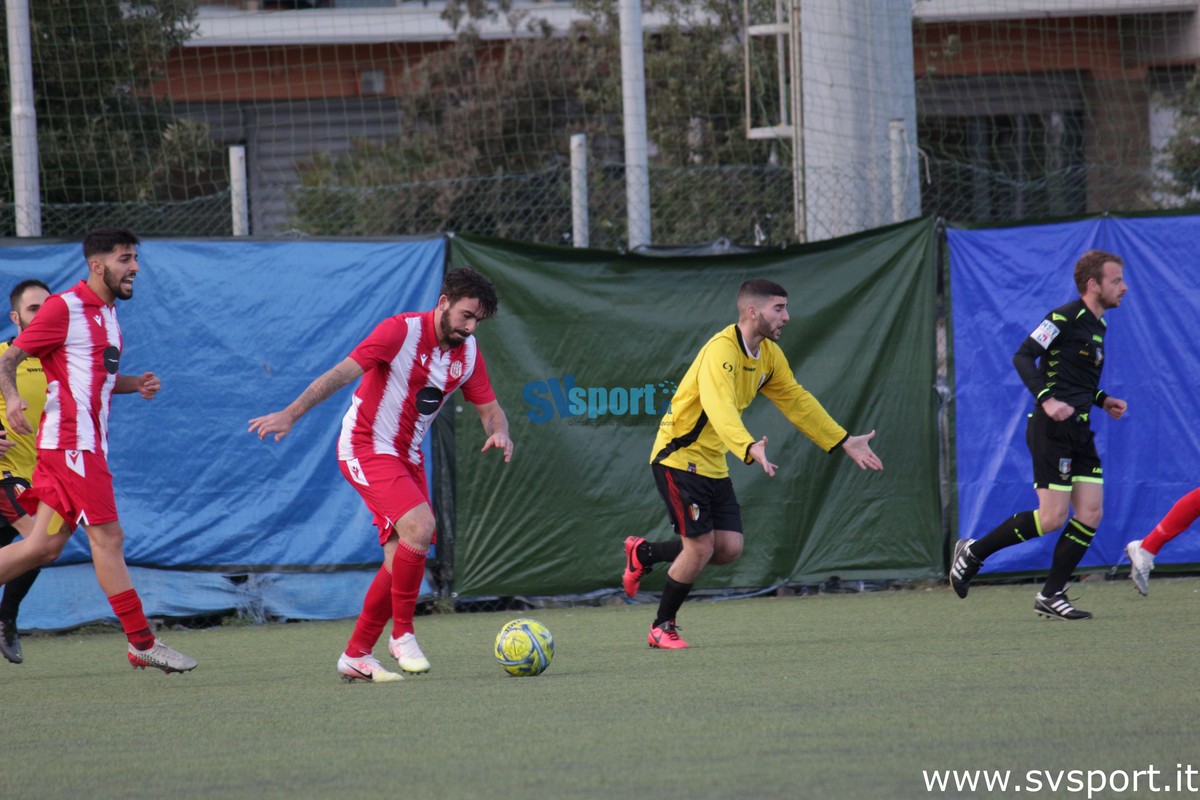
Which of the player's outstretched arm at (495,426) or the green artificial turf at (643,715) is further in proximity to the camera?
the player's outstretched arm at (495,426)

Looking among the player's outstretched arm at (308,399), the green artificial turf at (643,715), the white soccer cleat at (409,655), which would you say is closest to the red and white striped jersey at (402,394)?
the player's outstretched arm at (308,399)

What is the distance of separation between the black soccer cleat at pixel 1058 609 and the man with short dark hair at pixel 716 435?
1.43 m

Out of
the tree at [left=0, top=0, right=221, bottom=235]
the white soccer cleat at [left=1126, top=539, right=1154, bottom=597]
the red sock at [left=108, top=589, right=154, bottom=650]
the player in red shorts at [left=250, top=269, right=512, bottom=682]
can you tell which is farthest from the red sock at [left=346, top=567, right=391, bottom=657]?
the tree at [left=0, top=0, right=221, bottom=235]

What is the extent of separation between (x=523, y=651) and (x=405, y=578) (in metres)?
0.63

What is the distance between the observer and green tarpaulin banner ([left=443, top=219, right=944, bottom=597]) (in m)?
10.2

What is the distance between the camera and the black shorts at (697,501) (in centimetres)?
792

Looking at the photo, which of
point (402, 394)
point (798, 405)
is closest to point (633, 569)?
point (798, 405)

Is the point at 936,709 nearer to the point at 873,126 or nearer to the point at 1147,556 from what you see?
the point at 1147,556

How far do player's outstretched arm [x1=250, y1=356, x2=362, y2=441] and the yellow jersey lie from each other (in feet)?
7.95

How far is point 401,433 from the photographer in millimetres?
6941

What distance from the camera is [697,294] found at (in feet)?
34.3

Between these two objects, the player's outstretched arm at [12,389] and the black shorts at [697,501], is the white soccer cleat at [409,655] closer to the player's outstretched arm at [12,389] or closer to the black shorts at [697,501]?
the black shorts at [697,501]

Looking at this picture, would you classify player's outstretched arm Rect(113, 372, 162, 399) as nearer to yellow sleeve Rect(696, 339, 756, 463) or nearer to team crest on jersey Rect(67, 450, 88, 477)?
team crest on jersey Rect(67, 450, 88, 477)

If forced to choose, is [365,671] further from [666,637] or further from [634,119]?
[634,119]
